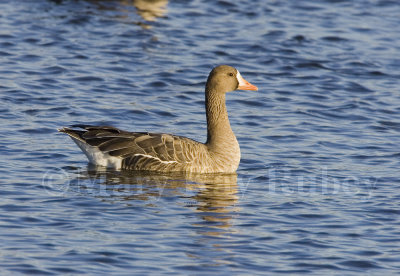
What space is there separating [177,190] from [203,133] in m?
3.58

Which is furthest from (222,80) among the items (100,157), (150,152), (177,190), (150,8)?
(150,8)

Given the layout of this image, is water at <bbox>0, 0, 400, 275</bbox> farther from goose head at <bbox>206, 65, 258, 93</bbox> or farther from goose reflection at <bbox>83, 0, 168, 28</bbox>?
goose head at <bbox>206, 65, 258, 93</bbox>

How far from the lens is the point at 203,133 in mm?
15680

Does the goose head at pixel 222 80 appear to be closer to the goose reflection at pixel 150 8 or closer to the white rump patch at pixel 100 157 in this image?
the white rump patch at pixel 100 157

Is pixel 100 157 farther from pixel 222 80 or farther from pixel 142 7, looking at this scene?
pixel 142 7

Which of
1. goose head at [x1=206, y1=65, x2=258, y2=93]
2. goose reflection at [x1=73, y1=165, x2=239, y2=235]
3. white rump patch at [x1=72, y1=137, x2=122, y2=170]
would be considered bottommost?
goose reflection at [x1=73, y1=165, x2=239, y2=235]

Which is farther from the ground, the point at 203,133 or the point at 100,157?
the point at 203,133

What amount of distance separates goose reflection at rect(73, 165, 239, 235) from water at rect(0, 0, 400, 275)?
42mm

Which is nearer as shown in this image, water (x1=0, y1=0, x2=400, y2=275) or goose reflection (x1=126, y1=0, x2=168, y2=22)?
water (x1=0, y1=0, x2=400, y2=275)

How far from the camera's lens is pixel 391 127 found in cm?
1645

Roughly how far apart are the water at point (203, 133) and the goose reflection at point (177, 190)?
0.04m

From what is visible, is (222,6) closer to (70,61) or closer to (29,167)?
(70,61)

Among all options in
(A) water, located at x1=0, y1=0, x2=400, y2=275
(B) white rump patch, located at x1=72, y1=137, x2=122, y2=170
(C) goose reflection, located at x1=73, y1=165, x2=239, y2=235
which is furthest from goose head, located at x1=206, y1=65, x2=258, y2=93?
(B) white rump patch, located at x1=72, y1=137, x2=122, y2=170

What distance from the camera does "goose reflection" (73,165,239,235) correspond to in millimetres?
11125
